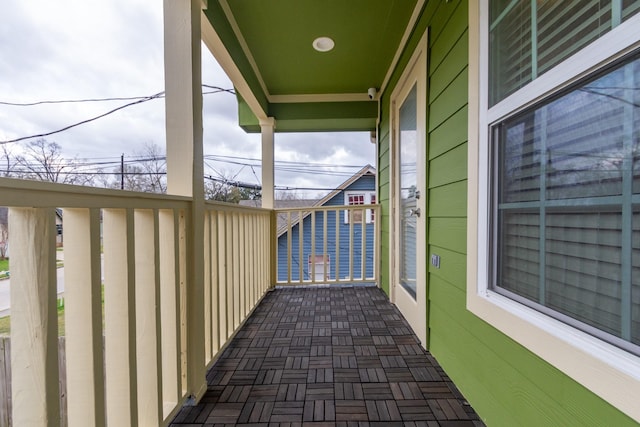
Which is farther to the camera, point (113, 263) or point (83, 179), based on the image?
point (113, 263)

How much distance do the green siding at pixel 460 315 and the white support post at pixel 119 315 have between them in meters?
1.33

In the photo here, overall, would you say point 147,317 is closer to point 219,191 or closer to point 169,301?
point 169,301

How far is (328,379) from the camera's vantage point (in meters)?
1.52

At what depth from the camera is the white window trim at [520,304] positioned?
63 cm

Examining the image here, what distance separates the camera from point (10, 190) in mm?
595

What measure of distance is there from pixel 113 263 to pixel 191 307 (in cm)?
51

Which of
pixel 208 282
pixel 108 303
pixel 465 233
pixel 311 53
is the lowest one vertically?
pixel 208 282

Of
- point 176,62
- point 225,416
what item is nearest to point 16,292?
point 225,416

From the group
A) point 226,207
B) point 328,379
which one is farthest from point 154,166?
point 328,379

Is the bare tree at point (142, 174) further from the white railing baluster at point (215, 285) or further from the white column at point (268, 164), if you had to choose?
the white column at point (268, 164)

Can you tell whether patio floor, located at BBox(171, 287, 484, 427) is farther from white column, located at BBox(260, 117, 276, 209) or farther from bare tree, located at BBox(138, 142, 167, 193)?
white column, located at BBox(260, 117, 276, 209)

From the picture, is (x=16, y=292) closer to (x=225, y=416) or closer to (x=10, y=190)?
(x=10, y=190)

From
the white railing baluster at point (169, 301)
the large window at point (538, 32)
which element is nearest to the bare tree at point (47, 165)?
the white railing baluster at point (169, 301)

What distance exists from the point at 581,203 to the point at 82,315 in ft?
4.64
